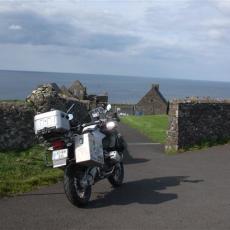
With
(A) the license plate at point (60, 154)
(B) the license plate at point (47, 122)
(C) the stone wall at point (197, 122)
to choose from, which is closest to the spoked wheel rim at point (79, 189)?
(A) the license plate at point (60, 154)

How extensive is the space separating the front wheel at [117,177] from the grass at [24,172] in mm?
1283

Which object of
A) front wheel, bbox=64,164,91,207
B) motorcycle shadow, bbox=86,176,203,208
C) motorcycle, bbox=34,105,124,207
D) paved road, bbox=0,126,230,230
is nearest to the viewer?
paved road, bbox=0,126,230,230

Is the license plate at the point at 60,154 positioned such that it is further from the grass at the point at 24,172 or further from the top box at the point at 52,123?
the grass at the point at 24,172

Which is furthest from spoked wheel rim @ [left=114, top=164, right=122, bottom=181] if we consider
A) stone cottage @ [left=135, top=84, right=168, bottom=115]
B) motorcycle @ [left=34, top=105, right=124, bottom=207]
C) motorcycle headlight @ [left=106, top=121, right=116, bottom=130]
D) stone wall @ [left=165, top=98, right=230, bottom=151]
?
stone cottage @ [left=135, top=84, right=168, bottom=115]

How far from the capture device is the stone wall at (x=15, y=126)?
13844mm

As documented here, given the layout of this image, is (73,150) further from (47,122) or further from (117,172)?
(117,172)

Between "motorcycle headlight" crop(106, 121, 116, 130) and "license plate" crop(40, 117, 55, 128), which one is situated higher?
"license plate" crop(40, 117, 55, 128)

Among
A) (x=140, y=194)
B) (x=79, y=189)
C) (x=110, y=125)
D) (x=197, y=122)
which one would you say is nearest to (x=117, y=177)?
(x=140, y=194)

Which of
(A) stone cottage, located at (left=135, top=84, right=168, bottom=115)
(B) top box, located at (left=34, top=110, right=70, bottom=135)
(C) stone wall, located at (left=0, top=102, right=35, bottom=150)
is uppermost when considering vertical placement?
(B) top box, located at (left=34, top=110, right=70, bottom=135)

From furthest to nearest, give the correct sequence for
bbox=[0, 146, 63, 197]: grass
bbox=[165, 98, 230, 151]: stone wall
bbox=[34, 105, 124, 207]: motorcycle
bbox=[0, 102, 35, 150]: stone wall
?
1. bbox=[165, 98, 230, 151]: stone wall
2. bbox=[0, 102, 35, 150]: stone wall
3. bbox=[0, 146, 63, 197]: grass
4. bbox=[34, 105, 124, 207]: motorcycle

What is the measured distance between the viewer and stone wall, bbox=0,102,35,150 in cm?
1384

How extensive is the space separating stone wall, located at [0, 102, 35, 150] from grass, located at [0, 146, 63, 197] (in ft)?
0.88

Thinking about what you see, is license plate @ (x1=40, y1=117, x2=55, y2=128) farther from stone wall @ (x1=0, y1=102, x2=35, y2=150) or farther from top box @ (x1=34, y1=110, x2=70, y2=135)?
stone wall @ (x1=0, y1=102, x2=35, y2=150)

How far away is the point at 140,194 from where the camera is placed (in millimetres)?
10164
